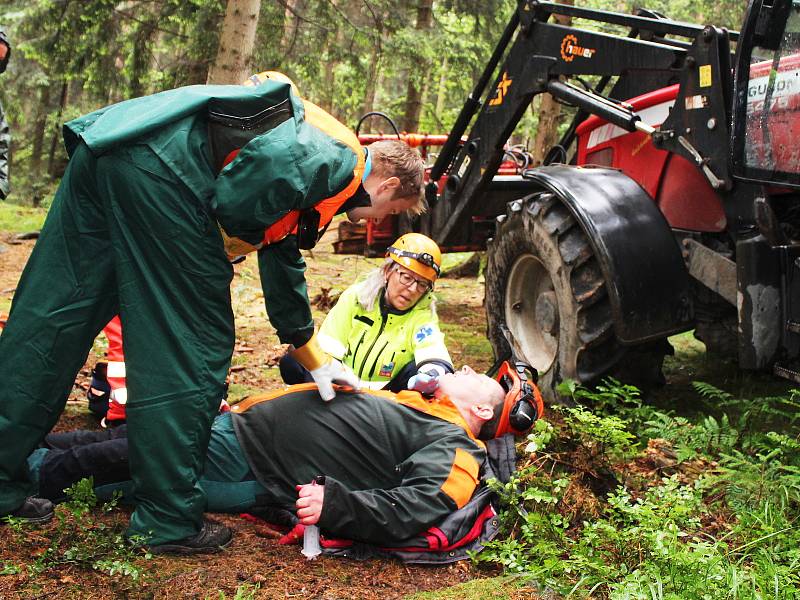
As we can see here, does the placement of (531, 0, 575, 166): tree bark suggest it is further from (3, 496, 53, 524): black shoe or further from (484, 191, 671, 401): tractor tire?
(3, 496, 53, 524): black shoe

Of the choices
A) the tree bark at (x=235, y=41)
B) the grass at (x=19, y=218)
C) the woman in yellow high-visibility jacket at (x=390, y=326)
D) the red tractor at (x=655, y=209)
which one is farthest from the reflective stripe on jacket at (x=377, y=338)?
the grass at (x=19, y=218)

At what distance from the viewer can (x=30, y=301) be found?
3.08 metres

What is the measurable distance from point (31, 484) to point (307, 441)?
3.70 feet

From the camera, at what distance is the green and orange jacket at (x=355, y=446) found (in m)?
3.33

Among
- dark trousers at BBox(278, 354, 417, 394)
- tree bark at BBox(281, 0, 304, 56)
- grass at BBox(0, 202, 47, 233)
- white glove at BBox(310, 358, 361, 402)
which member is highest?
tree bark at BBox(281, 0, 304, 56)

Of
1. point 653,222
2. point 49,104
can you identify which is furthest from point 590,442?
point 49,104

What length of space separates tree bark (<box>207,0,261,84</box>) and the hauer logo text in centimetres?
321

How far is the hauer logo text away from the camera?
5.40 meters

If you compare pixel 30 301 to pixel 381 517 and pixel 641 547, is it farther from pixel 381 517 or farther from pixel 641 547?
pixel 641 547

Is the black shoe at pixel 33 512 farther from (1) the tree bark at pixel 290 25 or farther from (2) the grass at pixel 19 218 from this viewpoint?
(2) the grass at pixel 19 218

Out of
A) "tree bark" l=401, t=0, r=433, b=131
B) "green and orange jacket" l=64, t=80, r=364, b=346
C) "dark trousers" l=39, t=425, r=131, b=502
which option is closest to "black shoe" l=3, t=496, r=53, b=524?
"dark trousers" l=39, t=425, r=131, b=502

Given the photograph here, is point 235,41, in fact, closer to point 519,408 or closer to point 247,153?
point 247,153

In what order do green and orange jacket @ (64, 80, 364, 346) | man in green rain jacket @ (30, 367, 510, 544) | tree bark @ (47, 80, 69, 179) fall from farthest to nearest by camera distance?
tree bark @ (47, 80, 69, 179) < man in green rain jacket @ (30, 367, 510, 544) < green and orange jacket @ (64, 80, 364, 346)

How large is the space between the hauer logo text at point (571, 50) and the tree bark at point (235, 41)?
321 cm
